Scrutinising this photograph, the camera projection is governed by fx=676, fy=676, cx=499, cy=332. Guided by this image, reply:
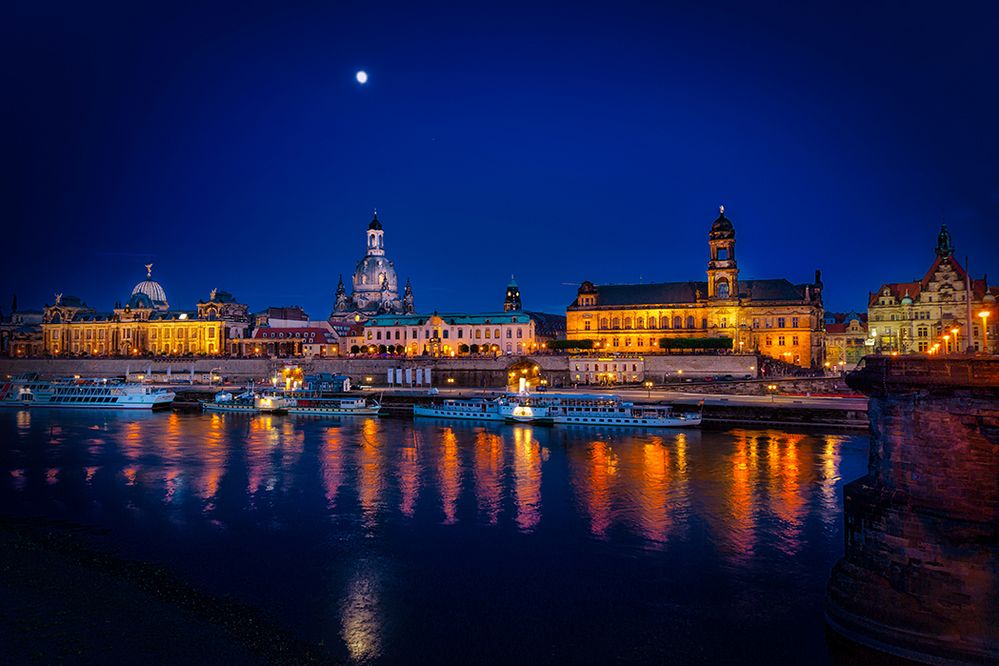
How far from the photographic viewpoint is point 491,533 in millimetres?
26781

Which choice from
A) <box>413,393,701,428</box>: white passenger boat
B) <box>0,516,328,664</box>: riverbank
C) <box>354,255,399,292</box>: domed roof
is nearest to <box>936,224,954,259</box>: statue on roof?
<box>413,393,701,428</box>: white passenger boat

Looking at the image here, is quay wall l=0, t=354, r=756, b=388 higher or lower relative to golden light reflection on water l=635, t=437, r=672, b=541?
higher

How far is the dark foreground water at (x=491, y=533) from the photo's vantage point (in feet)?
59.4

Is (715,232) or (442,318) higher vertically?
(715,232)

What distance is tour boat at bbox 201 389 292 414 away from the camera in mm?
74688

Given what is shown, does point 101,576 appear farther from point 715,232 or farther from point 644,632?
point 715,232

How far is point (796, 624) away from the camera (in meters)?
18.2

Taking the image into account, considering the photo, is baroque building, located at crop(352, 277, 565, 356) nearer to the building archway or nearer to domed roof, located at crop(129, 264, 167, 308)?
the building archway

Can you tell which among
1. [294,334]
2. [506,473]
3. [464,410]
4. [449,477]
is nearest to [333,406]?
[464,410]

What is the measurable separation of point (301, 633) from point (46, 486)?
2502 cm

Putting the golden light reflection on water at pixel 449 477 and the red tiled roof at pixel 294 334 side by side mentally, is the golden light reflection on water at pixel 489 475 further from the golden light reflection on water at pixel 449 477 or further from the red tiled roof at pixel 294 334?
the red tiled roof at pixel 294 334

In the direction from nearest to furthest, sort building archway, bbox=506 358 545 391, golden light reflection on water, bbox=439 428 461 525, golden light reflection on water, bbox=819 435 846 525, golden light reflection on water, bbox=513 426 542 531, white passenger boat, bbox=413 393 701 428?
golden light reflection on water, bbox=819 435 846 525 → golden light reflection on water, bbox=513 426 542 531 → golden light reflection on water, bbox=439 428 461 525 → white passenger boat, bbox=413 393 701 428 → building archway, bbox=506 358 545 391

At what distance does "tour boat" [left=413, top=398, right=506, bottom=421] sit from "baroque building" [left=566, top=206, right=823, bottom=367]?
30.3 m

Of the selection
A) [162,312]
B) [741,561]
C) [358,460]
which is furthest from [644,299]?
[162,312]
